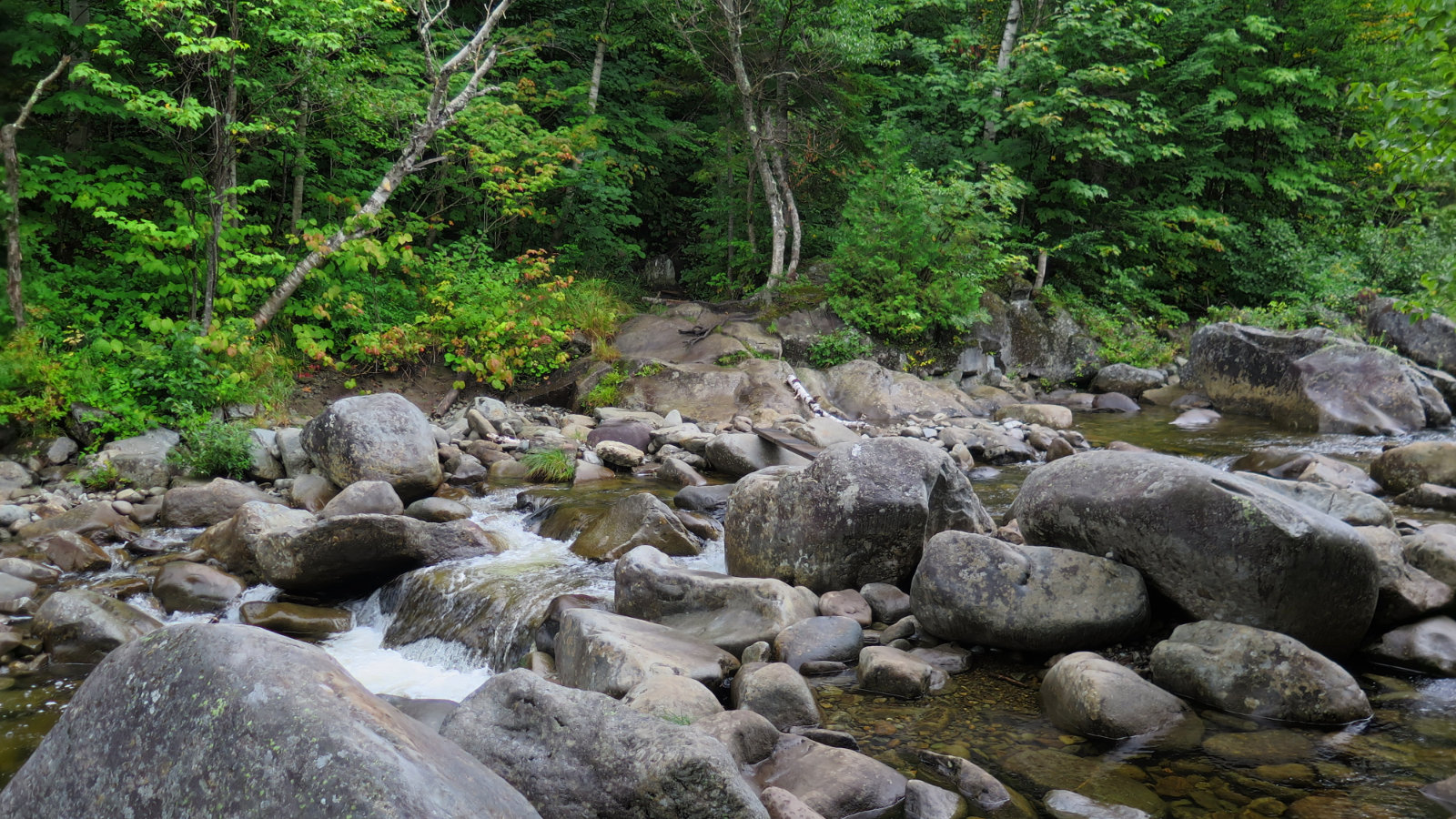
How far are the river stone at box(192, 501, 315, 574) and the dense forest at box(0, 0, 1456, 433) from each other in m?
3.06

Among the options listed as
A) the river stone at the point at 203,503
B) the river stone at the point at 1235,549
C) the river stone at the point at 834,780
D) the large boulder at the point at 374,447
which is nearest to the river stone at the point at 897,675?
the river stone at the point at 834,780

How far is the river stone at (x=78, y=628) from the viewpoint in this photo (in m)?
5.38

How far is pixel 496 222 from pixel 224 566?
10049 millimetres

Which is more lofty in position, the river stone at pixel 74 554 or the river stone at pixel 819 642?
the river stone at pixel 819 642

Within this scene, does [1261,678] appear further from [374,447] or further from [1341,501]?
[374,447]

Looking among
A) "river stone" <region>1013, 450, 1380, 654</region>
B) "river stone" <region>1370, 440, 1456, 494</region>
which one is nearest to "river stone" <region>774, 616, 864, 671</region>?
"river stone" <region>1013, 450, 1380, 654</region>

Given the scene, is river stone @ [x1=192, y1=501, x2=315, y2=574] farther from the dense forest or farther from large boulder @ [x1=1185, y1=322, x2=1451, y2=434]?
large boulder @ [x1=1185, y1=322, x2=1451, y2=434]

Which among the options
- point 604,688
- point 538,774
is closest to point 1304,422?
point 604,688

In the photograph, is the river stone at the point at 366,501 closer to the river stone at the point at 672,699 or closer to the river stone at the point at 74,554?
the river stone at the point at 74,554

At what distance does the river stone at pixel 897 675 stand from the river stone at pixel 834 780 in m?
0.87

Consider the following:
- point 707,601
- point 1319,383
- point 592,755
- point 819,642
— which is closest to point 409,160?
point 707,601

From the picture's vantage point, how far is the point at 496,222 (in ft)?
51.6

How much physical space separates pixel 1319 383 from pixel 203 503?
1417 centimetres

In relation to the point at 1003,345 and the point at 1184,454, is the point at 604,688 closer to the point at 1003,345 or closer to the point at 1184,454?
the point at 1184,454
